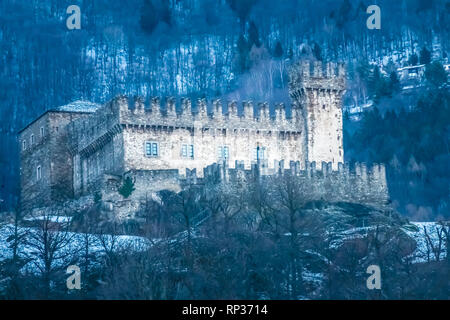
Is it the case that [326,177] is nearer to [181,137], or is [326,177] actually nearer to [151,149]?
[181,137]

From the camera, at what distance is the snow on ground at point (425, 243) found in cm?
8069

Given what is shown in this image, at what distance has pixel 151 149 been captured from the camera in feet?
301

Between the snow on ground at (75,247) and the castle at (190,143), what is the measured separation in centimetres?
686

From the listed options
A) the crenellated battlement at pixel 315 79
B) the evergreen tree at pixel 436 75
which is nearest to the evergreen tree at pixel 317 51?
the evergreen tree at pixel 436 75

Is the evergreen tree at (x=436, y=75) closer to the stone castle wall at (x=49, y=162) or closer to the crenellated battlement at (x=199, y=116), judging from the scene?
the crenellated battlement at (x=199, y=116)

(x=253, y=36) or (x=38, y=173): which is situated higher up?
(x=253, y=36)

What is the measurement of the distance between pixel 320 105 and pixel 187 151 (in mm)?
9736

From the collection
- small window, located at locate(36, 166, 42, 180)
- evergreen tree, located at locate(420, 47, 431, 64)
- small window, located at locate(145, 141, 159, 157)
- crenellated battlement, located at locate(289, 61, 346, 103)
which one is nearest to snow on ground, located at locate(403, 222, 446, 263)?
crenellated battlement, located at locate(289, 61, 346, 103)

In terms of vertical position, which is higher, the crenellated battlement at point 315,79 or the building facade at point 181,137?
the crenellated battlement at point 315,79

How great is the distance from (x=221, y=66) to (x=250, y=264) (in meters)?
74.3

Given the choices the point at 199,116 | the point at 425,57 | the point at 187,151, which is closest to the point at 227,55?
the point at 425,57

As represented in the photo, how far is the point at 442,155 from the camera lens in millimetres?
128250

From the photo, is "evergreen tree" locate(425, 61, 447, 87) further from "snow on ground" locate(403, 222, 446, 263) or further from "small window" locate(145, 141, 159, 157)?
"small window" locate(145, 141, 159, 157)
